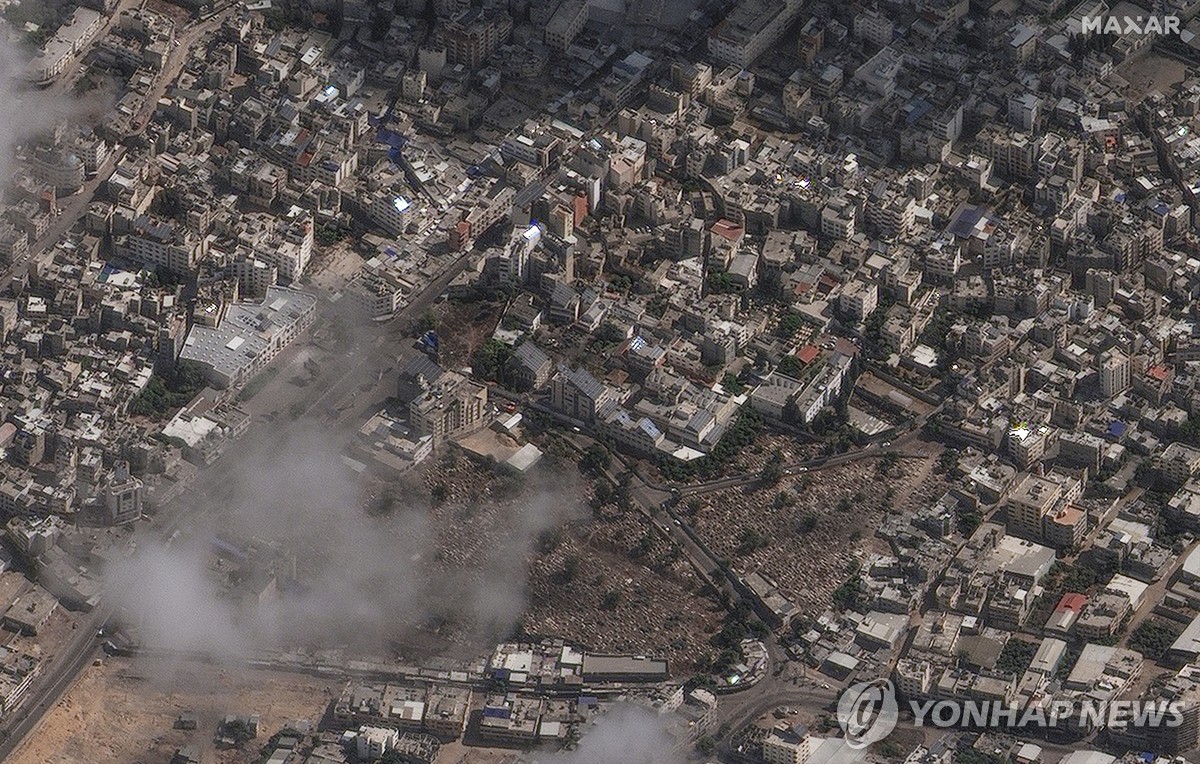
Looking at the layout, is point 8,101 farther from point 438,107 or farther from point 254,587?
point 254,587

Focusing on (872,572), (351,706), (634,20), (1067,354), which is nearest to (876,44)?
(634,20)

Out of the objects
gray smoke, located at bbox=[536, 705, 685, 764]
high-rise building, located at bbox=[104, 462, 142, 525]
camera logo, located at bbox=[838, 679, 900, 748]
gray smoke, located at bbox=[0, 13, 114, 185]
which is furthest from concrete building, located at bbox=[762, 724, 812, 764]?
gray smoke, located at bbox=[0, 13, 114, 185]

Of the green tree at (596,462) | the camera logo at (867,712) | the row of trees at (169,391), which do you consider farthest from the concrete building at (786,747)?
the row of trees at (169,391)

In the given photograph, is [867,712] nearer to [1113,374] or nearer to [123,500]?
[1113,374]

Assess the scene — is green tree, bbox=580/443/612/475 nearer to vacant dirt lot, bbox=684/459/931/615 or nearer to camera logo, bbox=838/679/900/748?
vacant dirt lot, bbox=684/459/931/615

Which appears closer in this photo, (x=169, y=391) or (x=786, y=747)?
(x=786, y=747)

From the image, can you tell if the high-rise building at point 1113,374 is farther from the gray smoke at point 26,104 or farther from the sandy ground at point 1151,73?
the gray smoke at point 26,104
